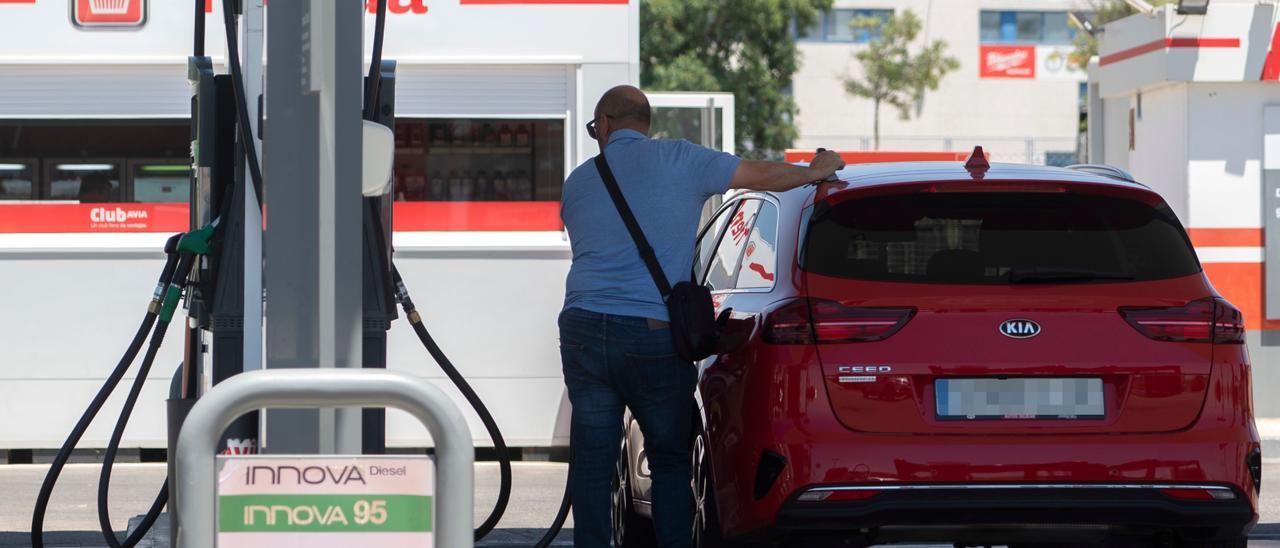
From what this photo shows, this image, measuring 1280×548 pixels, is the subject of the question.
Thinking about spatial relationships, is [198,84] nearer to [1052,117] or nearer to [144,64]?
[144,64]

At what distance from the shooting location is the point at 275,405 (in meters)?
3.53

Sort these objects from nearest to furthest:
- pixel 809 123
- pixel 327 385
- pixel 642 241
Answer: pixel 327 385
pixel 642 241
pixel 809 123

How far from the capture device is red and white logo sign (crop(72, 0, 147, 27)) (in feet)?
35.7

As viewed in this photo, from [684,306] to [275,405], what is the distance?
233 centimetres

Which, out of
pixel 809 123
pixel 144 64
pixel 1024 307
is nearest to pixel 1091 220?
pixel 1024 307

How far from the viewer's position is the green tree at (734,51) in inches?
1677

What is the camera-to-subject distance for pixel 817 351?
5.54m

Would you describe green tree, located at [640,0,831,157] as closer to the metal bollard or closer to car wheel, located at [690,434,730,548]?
car wheel, located at [690,434,730,548]

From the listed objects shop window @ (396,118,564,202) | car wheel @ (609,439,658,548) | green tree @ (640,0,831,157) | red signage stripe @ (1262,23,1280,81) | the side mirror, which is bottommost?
car wheel @ (609,439,658,548)

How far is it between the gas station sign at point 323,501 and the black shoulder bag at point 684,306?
2171 millimetres

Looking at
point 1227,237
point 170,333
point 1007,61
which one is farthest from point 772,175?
point 1007,61

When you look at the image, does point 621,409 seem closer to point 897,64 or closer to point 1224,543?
point 1224,543

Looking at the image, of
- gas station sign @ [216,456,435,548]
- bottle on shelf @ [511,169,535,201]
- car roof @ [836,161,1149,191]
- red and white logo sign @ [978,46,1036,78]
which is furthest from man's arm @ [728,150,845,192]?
red and white logo sign @ [978,46,1036,78]

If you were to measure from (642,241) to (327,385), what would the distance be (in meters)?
2.37
